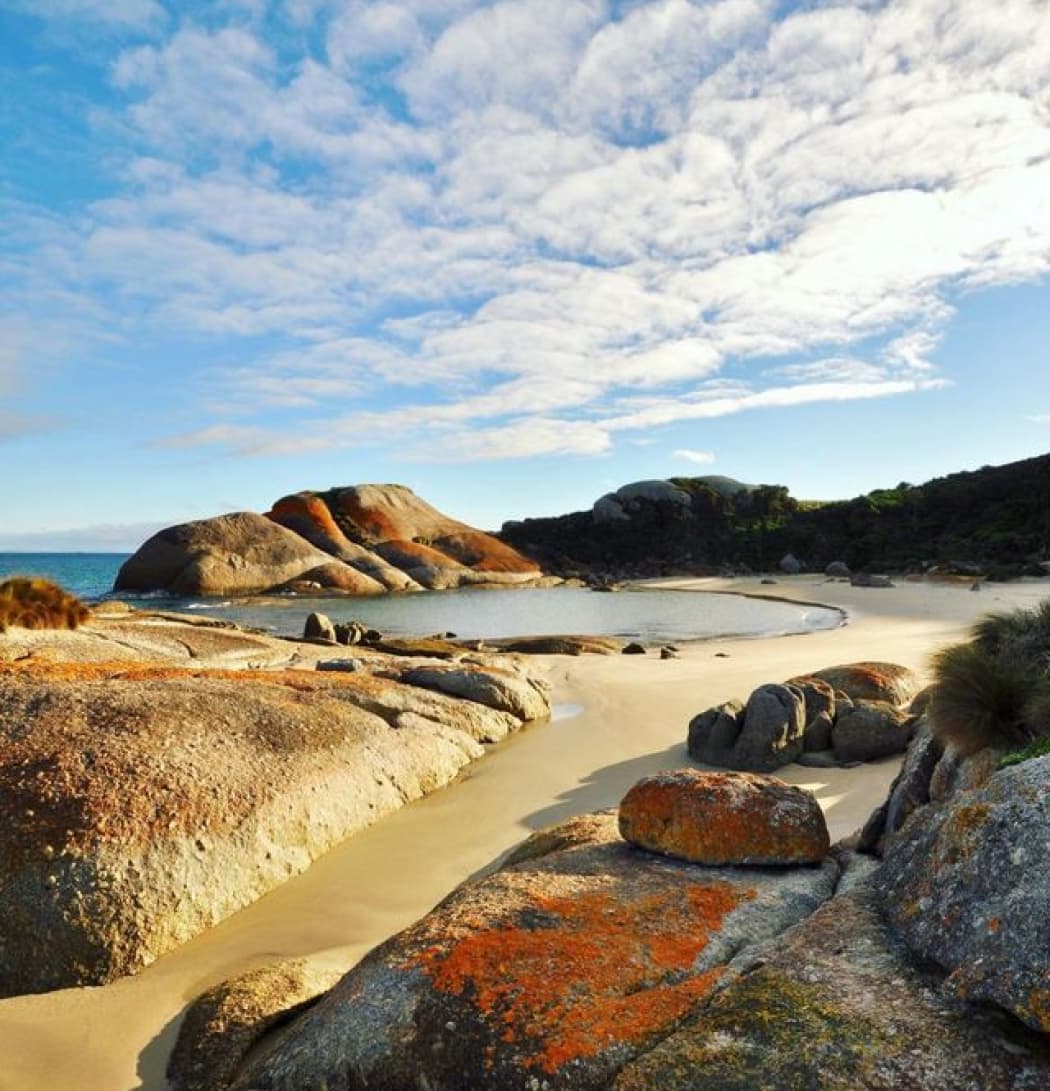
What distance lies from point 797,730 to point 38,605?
1383 cm

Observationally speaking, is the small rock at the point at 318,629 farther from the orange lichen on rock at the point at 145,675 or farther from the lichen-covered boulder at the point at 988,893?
the lichen-covered boulder at the point at 988,893

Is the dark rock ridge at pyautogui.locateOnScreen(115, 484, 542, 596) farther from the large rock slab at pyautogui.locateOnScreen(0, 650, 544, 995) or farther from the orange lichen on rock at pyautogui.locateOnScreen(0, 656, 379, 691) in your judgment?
the large rock slab at pyautogui.locateOnScreen(0, 650, 544, 995)

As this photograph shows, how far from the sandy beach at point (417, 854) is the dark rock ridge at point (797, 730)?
362 millimetres

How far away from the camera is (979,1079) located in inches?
102

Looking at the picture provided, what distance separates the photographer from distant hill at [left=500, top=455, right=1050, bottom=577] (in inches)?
2657

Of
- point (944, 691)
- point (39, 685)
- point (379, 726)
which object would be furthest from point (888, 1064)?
point (39, 685)

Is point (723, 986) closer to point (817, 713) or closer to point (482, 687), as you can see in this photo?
point (817, 713)

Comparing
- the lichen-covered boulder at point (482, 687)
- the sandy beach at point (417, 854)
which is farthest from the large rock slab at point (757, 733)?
the lichen-covered boulder at point (482, 687)

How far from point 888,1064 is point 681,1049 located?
28.8 inches

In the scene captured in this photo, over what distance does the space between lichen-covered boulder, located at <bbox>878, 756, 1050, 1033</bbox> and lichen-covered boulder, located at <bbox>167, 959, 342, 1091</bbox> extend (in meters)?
3.58

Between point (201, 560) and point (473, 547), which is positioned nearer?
point (201, 560)

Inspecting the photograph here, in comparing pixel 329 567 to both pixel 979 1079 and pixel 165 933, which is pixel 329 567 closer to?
pixel 165 933

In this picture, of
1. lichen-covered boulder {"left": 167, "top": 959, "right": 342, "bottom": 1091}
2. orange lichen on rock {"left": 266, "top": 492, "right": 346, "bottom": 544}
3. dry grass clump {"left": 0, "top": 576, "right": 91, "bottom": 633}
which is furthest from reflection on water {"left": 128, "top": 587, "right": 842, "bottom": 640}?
lichen-covered boulder {"left": 167, "top": 959, "right": 342, "bottom": 1091}

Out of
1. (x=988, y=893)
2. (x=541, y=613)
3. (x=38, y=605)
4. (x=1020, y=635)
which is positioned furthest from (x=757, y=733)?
(x=541, y=613)
